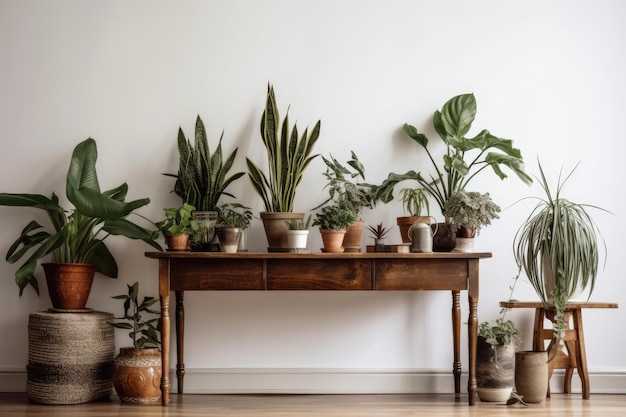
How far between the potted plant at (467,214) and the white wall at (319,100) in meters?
0.48

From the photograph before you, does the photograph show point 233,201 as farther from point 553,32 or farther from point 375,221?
point 553,32

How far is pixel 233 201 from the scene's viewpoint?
4574 millimetres

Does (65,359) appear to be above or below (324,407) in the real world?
above

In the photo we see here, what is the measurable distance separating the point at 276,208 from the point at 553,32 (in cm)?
204

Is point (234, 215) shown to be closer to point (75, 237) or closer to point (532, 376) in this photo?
point (75, 237)

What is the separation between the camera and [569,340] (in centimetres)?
423

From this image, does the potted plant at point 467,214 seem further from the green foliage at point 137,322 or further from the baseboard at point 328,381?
the green foliage at point 137,322

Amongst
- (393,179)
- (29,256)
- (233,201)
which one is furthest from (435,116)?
(29,256)

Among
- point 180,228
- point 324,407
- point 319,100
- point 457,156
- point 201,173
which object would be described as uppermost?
point 319,100

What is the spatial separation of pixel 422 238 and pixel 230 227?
104 cm

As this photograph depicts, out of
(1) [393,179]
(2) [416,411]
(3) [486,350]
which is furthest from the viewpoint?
(1) [393,179]

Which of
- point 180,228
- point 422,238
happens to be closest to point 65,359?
point 180,228

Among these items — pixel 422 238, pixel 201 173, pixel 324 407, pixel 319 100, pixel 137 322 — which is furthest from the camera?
pixel 319 100

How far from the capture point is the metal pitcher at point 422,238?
405cm
